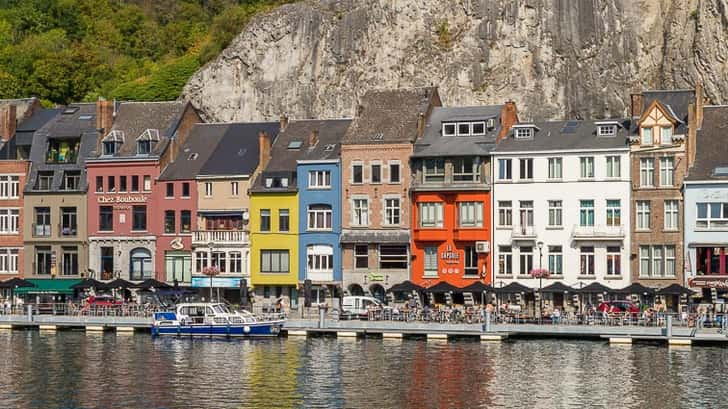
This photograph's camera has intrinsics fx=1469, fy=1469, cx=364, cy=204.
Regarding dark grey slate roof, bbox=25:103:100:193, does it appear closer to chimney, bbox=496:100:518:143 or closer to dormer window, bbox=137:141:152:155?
dormer window, bbox=137:141:152:155

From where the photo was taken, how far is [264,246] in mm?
92312

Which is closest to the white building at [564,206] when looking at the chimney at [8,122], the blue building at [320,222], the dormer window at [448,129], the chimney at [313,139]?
the dormer window at [448,129]

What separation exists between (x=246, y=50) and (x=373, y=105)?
24.1m

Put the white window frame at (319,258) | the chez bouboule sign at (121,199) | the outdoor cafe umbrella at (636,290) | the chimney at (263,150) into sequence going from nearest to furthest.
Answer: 1. the outdoor cafe umbrella at (636,290)
2. the white window frame at (319,258)
3. the chimney at (263,150)
4. the chez bouboule sign at (121,199)

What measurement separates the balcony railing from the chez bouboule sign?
28668mm

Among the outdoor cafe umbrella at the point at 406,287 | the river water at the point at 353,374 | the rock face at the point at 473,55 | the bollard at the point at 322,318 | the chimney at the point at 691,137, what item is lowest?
the river water at the point at 353,374

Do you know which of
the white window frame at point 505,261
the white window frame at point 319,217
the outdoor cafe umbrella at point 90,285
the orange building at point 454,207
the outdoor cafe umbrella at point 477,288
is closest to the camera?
the outdoor cafe umbrella at point 477,288

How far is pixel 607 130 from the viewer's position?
85938mm

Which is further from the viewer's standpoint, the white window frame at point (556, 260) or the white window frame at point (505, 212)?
the white window frame at point (505, 212)

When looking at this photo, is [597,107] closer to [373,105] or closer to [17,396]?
[373,105]

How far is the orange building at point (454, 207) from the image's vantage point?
286 ft

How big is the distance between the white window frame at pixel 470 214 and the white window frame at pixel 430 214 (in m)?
1.14

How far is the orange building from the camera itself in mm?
87125

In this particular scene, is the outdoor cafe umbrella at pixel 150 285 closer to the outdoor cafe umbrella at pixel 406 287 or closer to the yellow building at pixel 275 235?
the yellow building at pixel 275 235
